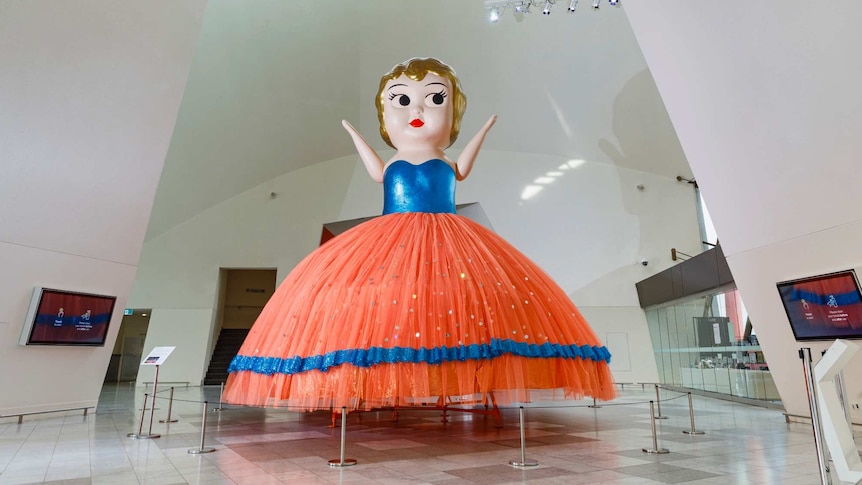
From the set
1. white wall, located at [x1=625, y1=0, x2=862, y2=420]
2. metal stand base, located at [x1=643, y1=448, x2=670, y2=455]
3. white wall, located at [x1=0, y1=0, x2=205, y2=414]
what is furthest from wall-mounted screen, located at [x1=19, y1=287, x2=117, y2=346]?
white wall, located at [x1=625, y1=0, x2=862, y2=420]

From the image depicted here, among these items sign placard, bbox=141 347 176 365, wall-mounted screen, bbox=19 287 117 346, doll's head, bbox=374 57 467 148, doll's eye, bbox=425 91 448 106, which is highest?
doll's head, bbox=374 57 467 148

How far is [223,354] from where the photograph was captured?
1480 cm

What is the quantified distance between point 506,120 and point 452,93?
7106 millimetres

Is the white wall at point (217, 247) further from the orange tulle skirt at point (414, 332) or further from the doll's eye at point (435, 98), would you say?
the orange tulle skirt at point (414, 332)

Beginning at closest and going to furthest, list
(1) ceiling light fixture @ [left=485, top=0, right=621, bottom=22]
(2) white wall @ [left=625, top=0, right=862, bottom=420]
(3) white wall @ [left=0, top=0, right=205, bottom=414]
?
(2) white wall @ [left=625, top=0, right=862, bottom=420]
(3) white wall @ [left=0, top=0, right=205, bottom=414]
(1) ceiling light fixture @ [left=485, top=0, right=621, bottom=22]

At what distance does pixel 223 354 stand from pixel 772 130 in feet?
46.4

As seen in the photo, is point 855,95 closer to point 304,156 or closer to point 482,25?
point 482,25

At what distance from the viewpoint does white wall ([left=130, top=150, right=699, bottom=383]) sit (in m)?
12.6

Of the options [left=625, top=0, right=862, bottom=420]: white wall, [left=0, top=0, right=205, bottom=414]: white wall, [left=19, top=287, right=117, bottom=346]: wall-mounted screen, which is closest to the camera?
[left=625, top=0, right=862, bottom=420]: white wall

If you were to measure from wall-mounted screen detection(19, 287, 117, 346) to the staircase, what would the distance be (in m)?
6.73

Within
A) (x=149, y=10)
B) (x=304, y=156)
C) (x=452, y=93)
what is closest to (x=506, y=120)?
(x=304, y=156)

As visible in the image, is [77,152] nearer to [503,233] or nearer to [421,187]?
[421,187]

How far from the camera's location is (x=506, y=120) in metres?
12.6

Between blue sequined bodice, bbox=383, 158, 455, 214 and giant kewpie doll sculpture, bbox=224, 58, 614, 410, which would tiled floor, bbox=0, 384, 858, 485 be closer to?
giant kewpie doll sculpture, bbox=224, 58, 614, 410
